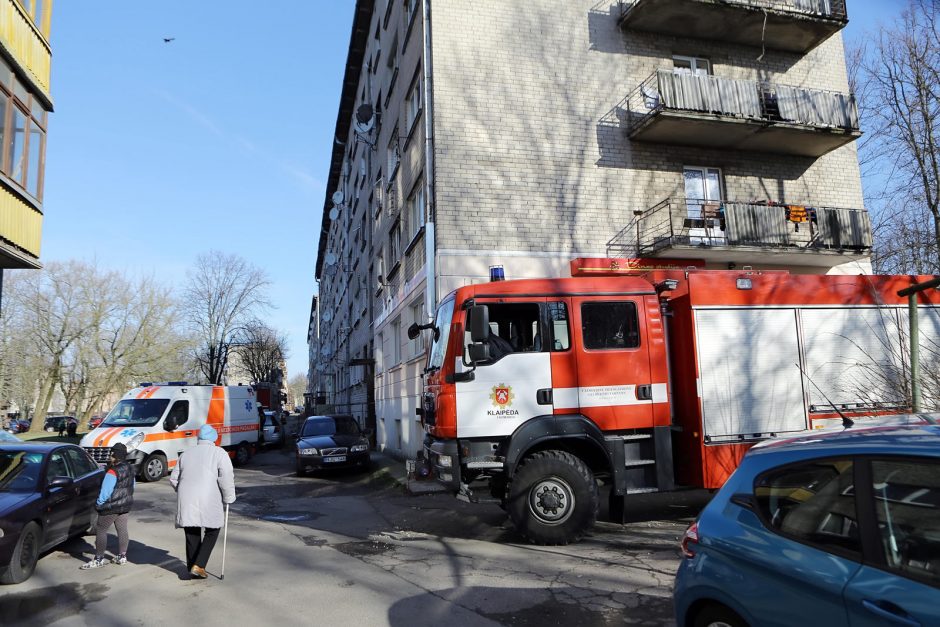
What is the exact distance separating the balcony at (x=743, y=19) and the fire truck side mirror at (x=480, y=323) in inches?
435

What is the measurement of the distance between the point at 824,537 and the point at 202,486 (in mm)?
5484

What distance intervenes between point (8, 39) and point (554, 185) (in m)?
10.7

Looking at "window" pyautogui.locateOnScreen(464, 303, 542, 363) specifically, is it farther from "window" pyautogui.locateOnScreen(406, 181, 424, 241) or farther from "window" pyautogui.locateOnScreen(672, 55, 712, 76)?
"window" pyautogui.locateOnScreen(672, 55, 712, 76)

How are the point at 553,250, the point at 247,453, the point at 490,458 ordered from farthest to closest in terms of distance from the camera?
the point at 247,453 → the point at 553,250 → the point at 490,458

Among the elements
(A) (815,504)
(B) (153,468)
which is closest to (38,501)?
(A) (815,504)

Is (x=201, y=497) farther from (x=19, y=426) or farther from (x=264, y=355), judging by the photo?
(x=264, y=355)

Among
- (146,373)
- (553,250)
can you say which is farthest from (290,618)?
(146,373)

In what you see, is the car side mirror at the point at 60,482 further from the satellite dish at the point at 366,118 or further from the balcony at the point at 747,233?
the satellite dish at the point at 366,118

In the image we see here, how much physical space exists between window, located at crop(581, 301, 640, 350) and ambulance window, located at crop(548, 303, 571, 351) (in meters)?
0.22

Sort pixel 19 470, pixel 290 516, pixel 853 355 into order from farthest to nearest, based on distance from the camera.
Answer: pixel 290 516 → pixel 853 355 → pixel 19 470

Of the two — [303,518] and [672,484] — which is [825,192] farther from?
[303,518]

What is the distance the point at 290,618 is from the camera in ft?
16.6

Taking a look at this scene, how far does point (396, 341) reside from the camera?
19.3 metres

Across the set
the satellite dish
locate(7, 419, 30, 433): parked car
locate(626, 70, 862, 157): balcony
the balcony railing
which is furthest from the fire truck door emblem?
locate(7, 419, 30, 433): parked car
